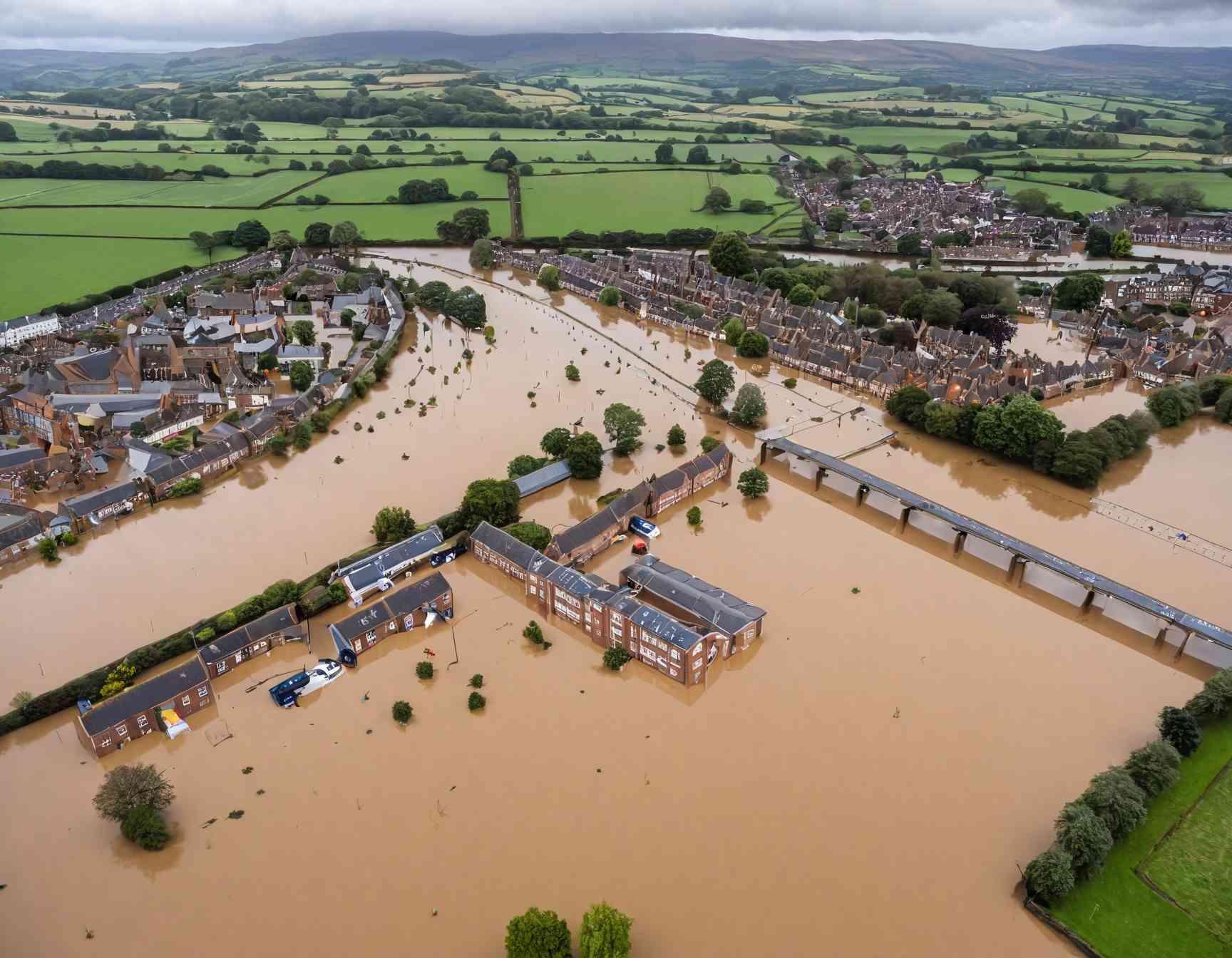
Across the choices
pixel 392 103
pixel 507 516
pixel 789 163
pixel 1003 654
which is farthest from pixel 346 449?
pixel 392 103

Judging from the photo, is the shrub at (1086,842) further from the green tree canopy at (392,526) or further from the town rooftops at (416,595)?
the green tree canopy at (392,526)

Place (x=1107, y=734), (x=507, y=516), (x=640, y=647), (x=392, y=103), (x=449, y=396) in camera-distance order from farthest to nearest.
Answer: (x=392, y=103) → (x=449, y=396) → (x=507, y=516) → (x=640, y=647) → (x=1107, y=734)

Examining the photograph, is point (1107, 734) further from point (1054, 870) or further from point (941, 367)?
point (941, 367)

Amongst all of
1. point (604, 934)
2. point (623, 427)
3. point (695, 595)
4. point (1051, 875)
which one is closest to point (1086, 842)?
point (1051, 875)

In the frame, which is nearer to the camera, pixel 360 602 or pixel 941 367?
pixel 360 602

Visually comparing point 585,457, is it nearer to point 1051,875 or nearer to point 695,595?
point 695,595

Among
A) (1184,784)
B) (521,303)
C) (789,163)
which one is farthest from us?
(789,163)
